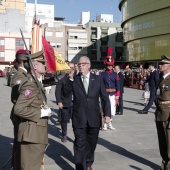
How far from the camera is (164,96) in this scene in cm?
532

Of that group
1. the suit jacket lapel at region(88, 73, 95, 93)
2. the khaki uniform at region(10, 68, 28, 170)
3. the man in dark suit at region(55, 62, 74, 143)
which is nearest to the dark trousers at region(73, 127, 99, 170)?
the suit jacket lapel at region(88, 73, 95, 93)

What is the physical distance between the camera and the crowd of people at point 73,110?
3.92 m

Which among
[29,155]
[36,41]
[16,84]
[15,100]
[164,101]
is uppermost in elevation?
[36,41]

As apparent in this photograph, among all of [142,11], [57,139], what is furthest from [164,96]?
[142,11]

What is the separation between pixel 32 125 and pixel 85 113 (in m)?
1.50

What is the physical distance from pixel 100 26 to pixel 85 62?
254 ft

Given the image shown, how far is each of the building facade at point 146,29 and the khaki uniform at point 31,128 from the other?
131 ft

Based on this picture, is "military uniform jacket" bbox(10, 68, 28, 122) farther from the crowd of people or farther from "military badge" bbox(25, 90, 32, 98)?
"military badge" bbox(25, 90, 32, 98)

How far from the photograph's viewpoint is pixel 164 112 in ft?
17.3

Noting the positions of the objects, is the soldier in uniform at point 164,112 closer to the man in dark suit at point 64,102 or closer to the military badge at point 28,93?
the military badge at point 28,93

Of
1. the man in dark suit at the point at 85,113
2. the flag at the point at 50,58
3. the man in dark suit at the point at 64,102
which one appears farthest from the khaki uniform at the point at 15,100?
the man in dark suit at the point at 64,102

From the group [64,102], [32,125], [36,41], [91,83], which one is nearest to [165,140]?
[91,83]

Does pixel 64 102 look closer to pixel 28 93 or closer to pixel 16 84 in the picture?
pixel 16 84

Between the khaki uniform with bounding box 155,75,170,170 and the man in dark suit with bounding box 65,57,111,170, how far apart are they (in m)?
0.87
